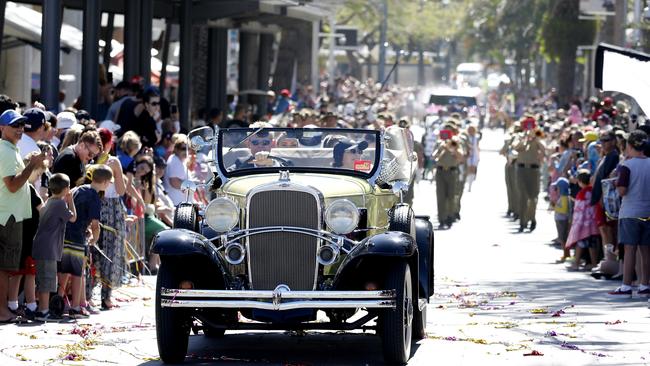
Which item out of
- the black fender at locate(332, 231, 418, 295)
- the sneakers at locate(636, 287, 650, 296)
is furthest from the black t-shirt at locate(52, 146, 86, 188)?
the sneakers at locate(636, 287, 650, 296)

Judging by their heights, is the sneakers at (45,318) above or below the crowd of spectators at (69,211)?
below

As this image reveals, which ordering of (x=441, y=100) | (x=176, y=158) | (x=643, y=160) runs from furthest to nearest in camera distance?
(x=441, y=100) < (x=176, y=158) < (x=643, y=160)

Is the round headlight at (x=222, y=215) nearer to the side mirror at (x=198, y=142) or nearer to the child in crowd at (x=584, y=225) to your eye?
the side mirror at (x=198, y=142)

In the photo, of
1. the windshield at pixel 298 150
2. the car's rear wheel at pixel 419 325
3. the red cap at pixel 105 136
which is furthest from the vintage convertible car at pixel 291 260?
the red cap at pixel 105 136

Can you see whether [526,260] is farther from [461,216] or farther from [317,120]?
[461,216]

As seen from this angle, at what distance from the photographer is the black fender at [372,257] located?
11.8 meters

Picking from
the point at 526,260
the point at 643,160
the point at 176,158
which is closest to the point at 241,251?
the point at 643,160

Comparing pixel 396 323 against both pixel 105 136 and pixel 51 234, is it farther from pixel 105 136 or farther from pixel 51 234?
pixel 105 136

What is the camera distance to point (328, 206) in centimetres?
1227

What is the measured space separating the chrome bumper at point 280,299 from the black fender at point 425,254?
1.51 m

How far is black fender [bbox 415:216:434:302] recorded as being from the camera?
13148 millimetres

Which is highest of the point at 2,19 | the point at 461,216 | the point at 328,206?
the point at 2,19

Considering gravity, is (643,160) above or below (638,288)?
above

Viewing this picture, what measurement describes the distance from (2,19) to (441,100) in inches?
1169
